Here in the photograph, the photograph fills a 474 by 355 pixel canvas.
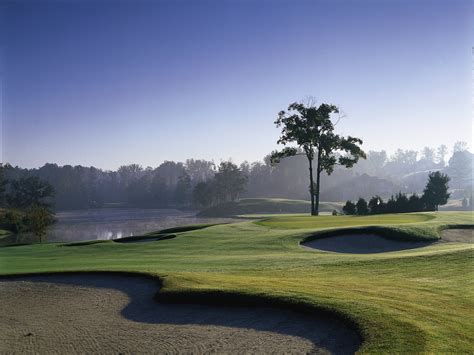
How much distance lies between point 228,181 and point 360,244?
131344 millimetres

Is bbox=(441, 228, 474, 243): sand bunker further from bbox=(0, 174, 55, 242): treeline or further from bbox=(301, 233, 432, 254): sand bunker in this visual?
bbox=(0, 174, 55, 242): treeline

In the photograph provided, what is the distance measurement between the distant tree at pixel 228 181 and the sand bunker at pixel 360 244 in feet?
412

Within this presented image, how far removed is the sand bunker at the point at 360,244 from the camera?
2492 centimetres

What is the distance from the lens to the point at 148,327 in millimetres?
11273

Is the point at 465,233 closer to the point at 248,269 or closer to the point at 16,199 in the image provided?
the point at 248,269

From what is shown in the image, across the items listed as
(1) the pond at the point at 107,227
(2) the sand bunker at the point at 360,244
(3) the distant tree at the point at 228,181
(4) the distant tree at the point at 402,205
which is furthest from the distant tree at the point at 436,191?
(3) the distant tree at the point at 228,181

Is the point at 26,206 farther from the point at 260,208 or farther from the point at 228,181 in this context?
the point at 228,181

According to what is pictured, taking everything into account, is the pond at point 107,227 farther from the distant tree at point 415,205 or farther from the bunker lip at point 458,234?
the bunker lip at point 458,234

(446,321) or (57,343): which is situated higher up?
(446,321)

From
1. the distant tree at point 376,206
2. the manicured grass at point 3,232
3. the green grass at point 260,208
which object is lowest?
the manicured grass at point 3,232

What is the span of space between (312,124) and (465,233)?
1199 inches

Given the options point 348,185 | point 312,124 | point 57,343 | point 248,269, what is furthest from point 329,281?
point 348,185

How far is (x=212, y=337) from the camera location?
33.4ft

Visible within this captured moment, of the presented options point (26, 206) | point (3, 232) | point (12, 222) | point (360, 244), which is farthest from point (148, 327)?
point (26, 206)
